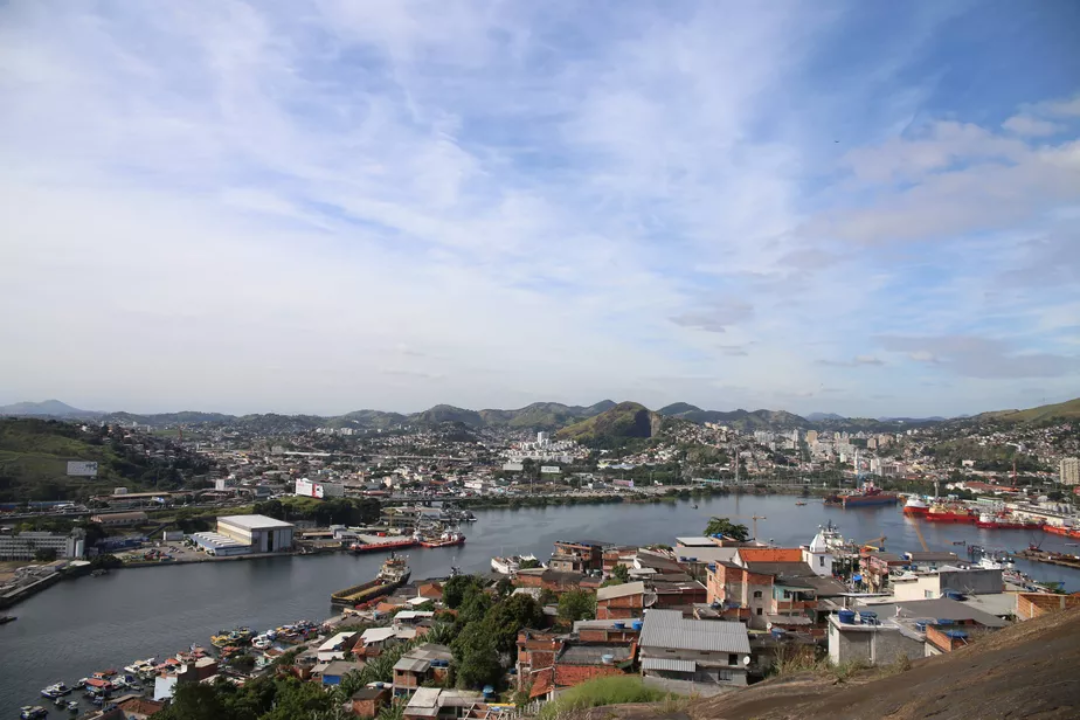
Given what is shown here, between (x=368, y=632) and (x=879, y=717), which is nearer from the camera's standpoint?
(x=879, y=717)

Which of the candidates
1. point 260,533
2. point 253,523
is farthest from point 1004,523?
point 253,523

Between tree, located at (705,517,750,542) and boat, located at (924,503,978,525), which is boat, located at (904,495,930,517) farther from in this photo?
tree, located at (705,517,750,542)

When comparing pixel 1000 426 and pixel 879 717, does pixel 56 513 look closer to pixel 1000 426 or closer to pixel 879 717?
pixel 879 717

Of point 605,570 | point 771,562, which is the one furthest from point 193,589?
point 771,562

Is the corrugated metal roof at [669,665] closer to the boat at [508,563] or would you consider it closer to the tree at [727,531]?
the tree at [727,531]

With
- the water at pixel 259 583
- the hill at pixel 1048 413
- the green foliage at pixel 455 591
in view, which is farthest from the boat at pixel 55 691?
the hill at pixel 1048 413

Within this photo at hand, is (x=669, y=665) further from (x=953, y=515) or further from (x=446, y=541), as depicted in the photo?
(x=953, y=515)

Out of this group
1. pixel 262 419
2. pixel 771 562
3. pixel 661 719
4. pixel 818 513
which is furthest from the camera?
pixel 262 419
